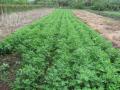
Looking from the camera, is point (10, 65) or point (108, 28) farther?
point (108, 28)

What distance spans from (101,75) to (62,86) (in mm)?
1249

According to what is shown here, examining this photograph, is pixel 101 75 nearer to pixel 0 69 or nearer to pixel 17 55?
pixel 0 69

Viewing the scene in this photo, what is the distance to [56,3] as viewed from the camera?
7181 centimetres

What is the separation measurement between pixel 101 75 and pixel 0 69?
2.85m

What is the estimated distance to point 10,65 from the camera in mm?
8211

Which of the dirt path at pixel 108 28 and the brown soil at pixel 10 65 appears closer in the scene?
the brown soil at pixel 10 65

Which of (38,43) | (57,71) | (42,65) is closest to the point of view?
(57,71)

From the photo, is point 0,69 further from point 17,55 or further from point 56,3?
point 56,3

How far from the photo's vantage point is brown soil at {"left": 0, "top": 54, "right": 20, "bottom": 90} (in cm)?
652

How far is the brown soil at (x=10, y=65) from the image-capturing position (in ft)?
21.4

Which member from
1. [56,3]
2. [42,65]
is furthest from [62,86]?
[56,3]

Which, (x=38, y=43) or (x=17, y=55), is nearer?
(x=17, y=55)

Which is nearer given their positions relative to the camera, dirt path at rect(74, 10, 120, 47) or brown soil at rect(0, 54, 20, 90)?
brown soil at rect(0, 54, 20, 90)

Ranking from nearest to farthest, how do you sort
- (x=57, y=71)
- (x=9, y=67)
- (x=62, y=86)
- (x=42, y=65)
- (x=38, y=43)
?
(x=62, y=86)
(x=57, y=71)
(x=42, y=65)
(x=9, y=67)
(x=38, y=43)
